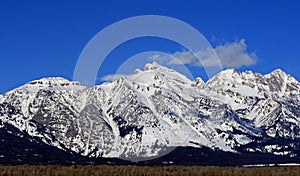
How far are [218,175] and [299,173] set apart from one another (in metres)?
26.1

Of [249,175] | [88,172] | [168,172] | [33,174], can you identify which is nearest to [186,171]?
[168,172]

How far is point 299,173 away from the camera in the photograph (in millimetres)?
140750

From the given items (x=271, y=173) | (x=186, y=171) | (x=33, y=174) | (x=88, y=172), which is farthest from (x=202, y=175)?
(x=33, y=174)

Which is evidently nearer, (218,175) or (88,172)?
(88,172)

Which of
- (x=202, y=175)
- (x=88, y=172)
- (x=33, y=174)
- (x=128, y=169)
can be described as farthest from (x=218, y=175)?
(x=33, y=174)

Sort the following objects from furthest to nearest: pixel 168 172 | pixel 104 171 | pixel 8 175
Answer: pixel 168 172 < pixel 104 171 < pixel 8 175

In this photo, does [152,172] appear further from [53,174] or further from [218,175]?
[53,174]

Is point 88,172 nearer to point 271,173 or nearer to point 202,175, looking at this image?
point 202,175

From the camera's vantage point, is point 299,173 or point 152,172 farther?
point 152,172

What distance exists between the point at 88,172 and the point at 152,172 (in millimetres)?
20652

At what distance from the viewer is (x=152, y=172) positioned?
159 meters

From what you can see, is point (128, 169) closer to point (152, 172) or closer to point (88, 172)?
point (152, 172)

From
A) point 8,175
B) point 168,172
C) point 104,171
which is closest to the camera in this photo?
point 8,175

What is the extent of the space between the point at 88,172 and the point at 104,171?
4428mm
